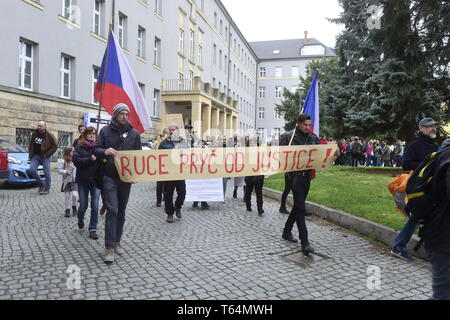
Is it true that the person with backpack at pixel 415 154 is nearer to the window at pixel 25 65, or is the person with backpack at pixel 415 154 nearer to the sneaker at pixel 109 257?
the sneaker at pixel 109 257

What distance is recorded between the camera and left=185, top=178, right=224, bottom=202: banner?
8922 millimetres

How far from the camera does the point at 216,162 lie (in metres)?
5.70

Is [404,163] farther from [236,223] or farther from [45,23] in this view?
[45,23]

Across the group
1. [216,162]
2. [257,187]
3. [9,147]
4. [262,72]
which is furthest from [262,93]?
[216,162]

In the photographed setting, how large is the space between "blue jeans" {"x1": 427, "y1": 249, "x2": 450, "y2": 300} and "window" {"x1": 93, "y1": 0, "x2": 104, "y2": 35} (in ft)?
72.8

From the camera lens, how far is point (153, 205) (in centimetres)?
916

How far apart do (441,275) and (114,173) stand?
3.70m

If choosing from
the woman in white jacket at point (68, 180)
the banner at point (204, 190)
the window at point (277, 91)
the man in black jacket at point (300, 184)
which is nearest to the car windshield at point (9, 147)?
the woman in white jacket at point (68, 180)

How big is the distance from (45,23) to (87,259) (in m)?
15.7

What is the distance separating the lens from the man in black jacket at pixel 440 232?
110 inches

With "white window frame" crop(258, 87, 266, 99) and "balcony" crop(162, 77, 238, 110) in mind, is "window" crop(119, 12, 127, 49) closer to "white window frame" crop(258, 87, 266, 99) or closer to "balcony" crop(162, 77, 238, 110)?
"balcony" crop(162, 77, 238, 110)

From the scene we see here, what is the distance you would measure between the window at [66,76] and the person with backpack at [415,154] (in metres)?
17.5

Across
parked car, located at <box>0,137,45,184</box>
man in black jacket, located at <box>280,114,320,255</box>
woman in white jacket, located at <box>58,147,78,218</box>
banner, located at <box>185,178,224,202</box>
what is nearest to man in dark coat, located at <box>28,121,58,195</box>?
parked car, located at <box>0,137,45,184</box>

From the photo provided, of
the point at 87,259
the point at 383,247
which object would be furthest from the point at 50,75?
the point at 383,247
